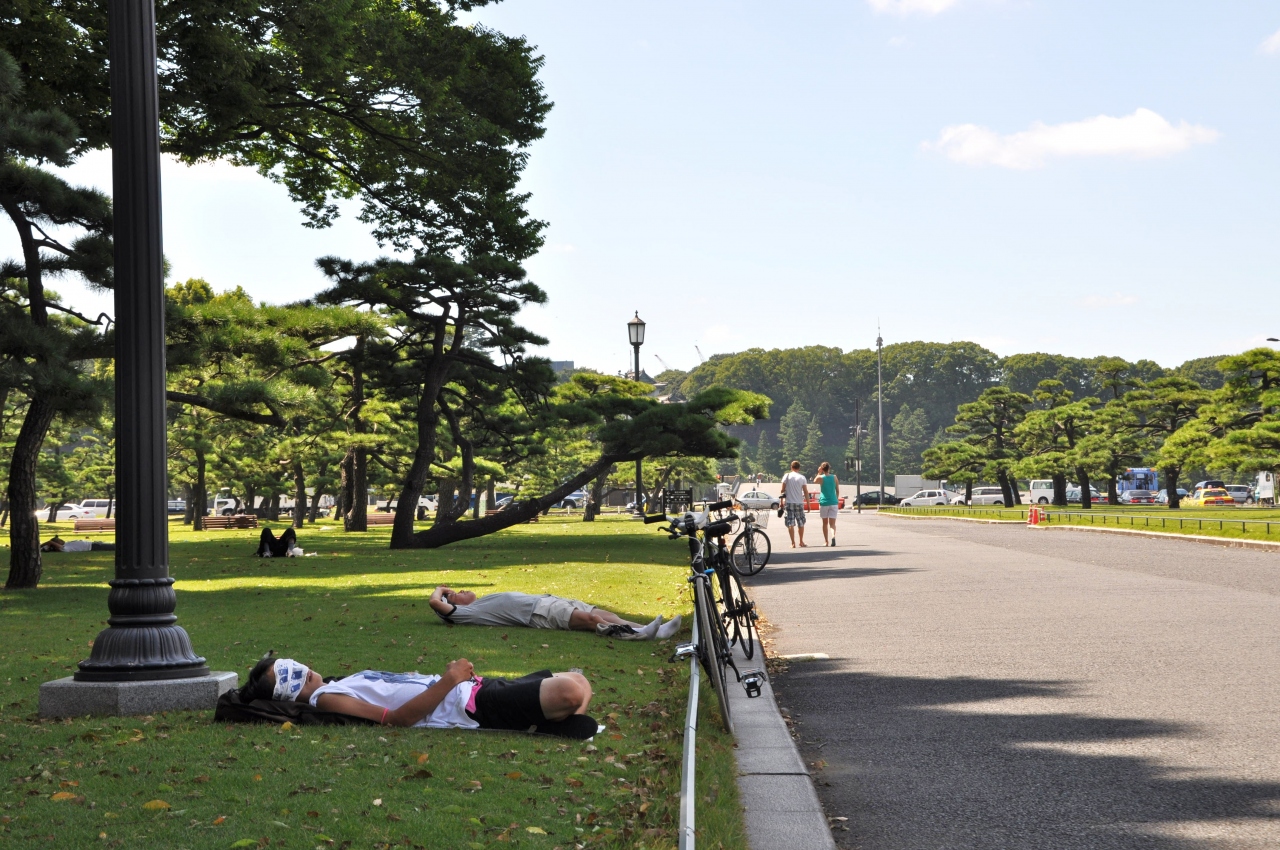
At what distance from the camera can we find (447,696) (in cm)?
625

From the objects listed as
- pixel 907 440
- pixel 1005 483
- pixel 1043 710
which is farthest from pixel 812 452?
pixel 1043 710

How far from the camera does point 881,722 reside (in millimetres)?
6938

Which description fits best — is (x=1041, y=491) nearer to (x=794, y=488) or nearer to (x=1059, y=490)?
(x=1059, y=490)

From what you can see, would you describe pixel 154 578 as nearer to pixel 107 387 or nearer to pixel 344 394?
pixel 107 387

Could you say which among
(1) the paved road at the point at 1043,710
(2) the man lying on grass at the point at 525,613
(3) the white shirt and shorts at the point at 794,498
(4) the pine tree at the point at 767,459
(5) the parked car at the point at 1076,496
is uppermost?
(4) the pine tree at the point at 767,459

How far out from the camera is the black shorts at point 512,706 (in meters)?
6.11

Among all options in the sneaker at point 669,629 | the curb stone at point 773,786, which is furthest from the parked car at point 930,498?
the curb stone at point 773,786

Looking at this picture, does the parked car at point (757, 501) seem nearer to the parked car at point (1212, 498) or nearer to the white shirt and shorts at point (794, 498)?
the parked car at point (1212, 498)

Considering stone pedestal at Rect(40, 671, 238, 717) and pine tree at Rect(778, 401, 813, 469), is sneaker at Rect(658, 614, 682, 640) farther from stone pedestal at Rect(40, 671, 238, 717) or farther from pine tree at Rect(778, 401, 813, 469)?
pine tree at Rect(778, 401, 813, 469)

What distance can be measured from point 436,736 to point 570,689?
0.73 metres

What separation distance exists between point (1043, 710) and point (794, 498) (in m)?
18.4

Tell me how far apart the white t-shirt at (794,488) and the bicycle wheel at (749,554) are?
608cm

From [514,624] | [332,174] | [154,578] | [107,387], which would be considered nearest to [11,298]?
[107,387]

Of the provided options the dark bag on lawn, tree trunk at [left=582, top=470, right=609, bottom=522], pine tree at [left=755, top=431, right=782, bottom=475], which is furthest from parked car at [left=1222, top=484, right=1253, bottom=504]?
the dark bag on lawn
